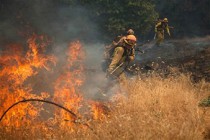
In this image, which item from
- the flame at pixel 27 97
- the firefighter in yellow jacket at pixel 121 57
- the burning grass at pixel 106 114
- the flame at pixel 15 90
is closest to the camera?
the burning grass at pixel 106 114

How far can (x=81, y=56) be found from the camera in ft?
46.0

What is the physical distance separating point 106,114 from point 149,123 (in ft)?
6.31

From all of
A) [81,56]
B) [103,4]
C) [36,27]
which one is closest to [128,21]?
[103,4]

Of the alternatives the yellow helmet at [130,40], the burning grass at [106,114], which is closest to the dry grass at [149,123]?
the burning grass at [106,114]

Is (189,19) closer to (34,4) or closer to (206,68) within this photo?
(206,68)

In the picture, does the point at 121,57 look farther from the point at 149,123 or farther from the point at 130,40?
the point at 149,123

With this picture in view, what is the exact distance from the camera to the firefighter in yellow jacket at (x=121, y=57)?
8843mm

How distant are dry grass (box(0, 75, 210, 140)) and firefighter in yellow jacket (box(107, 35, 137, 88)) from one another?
6.19ft

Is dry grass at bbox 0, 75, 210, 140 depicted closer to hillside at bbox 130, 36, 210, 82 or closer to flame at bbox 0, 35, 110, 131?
flame at bbox 0, 35, 110, 131

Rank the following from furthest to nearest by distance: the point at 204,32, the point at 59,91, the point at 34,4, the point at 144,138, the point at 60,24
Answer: the point at 204,32 → the point at 60,24 → the point at 34,4 → the point at 59,91 → the point at 144,138

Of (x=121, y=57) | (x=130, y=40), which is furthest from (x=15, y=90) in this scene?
(x=130, y=40)

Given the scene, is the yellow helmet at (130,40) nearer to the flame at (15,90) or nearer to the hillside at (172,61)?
the hillside at (172,61)

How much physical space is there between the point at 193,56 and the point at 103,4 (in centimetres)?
558

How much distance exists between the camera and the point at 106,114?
6.56 meters
